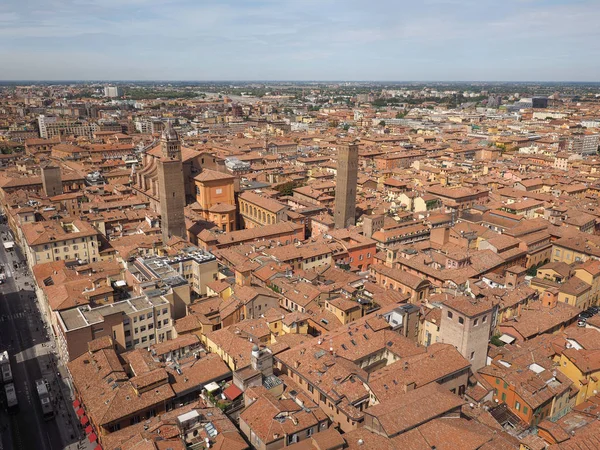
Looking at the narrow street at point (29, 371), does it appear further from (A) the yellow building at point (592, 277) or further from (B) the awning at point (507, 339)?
(A) the yellow building at point (592, 277)

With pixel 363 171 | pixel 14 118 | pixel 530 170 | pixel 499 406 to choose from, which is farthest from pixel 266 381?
pixel 14 118

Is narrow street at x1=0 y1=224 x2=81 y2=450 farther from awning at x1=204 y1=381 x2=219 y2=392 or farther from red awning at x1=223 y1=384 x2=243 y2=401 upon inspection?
red awning at x1=223 y1=384 x2=243 y2=401

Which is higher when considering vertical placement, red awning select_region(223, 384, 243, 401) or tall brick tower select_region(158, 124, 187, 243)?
tall brick tower select_region(158, 124, 187, 243)

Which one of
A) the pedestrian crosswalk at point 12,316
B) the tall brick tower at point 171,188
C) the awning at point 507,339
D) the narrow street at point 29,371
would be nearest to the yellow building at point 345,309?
the awning at point 507,339

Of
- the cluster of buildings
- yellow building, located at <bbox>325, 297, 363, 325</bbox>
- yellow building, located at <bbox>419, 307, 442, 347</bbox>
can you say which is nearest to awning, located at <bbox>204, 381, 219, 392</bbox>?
the cluster of buildings

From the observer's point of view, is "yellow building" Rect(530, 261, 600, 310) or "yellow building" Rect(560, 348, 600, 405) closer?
"yellow building" Rect(560, 348, 600, 405)

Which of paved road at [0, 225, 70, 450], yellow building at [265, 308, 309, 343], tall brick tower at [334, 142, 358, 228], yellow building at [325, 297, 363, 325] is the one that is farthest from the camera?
tall brick tower at [334, 142, 358, 228]

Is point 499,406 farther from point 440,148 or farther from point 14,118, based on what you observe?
point 14,118
